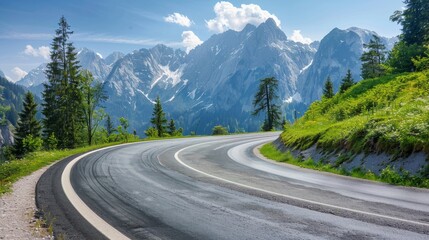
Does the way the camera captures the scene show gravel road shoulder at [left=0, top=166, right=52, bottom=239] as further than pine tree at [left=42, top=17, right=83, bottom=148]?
No

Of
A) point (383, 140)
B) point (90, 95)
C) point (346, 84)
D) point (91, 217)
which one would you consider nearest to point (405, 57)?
point (346, 84)

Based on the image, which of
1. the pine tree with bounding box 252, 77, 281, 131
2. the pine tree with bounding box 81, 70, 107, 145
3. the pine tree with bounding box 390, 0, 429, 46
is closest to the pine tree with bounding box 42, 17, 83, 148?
the pine tree with bounding box 81, 70, 107, 145

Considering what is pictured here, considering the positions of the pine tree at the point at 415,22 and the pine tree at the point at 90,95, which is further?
the pine tree at the point at 90,95

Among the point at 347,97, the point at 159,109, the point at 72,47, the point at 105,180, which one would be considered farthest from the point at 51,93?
the point at 105,180

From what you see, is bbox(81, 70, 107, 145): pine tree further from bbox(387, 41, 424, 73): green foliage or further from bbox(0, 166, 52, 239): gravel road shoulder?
bbox(0, 166, 52, 239): gravel road shoulder

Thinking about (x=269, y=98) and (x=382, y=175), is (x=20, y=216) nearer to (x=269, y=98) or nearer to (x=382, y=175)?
(x=382, y=175)

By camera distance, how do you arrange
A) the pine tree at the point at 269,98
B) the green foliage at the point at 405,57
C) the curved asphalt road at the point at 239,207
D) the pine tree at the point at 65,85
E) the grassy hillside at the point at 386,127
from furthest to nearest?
the pine tree at the point at 269,98
the pine tree at the point at 65,85
the green foliage at the point at 405,57
the grassy hillside at the point at 386,127
the curved asphalt road at the point at 239,207

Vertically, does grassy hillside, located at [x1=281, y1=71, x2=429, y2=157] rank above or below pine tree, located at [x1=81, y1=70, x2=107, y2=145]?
below

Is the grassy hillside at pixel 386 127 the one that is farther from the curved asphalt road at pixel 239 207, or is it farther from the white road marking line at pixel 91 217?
the white road marking line at pixel 91 217

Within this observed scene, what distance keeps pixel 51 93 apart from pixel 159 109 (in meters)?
22.1

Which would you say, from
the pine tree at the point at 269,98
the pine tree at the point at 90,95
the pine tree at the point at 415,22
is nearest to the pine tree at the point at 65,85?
the pine tree at the point at 90,95

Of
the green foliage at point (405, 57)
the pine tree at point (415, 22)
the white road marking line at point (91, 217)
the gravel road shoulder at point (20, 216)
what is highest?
the pine tree at point (415, 22)

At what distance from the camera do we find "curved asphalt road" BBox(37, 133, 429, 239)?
4578 mm

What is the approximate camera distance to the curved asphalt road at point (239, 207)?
15.0ft
